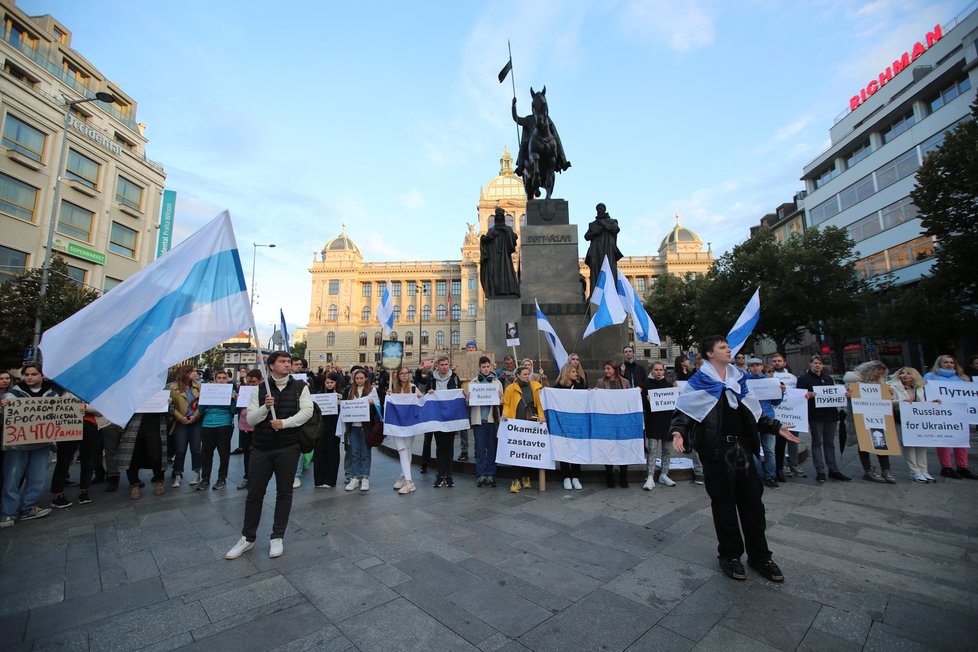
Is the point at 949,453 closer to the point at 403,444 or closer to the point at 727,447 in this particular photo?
the point at 727,447

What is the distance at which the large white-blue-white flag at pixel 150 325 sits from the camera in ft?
11.2

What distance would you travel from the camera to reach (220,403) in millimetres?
6855

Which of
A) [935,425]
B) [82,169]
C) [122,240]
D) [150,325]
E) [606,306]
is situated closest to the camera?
[150,325]

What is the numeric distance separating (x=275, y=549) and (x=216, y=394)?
396 centimetres

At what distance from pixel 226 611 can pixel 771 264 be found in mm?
33516

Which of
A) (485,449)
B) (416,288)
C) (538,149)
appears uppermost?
(416,288)

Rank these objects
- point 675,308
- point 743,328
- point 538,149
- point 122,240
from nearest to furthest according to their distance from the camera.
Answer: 1. point 743,328
2. point 538,149
3. point 122,240
4. point 675,308

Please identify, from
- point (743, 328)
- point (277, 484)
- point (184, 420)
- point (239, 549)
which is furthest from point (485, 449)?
point (184, 420)

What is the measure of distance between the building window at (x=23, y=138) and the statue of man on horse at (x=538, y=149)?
1166 inches

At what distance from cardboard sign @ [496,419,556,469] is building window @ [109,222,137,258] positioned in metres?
35.5

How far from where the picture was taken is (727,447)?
11.4 feet

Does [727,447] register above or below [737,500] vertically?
above

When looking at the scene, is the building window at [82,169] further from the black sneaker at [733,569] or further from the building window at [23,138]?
the black sneaker at [733,569]

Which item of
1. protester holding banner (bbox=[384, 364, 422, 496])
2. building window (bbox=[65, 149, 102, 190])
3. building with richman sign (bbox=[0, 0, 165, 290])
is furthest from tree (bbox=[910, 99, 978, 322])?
building window (bbox=[65, 149, 102, 190])
